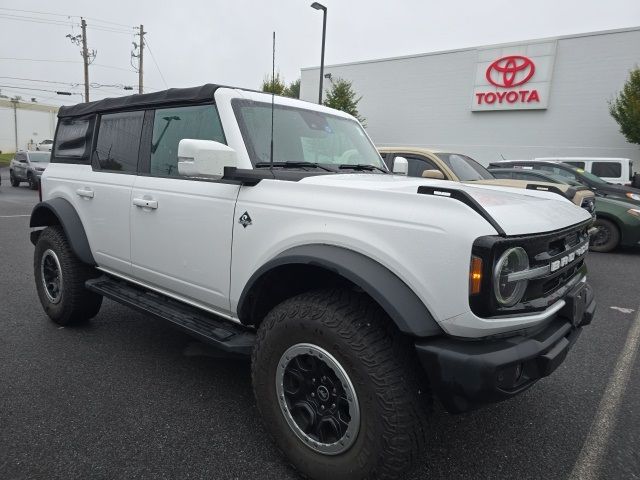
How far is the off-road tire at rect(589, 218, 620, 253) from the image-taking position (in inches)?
318

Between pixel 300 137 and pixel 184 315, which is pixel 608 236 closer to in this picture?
pixel 300 137

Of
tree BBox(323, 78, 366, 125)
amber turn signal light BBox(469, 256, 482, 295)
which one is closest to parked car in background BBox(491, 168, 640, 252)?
amber turn signal light BBox(469, 256, 482, 295)

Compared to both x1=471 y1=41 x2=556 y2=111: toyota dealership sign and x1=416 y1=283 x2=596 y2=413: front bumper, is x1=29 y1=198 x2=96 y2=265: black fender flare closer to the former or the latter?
x1=416 y1=283 x2=596 y2=413: front bumper

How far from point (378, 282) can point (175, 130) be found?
6.26ft

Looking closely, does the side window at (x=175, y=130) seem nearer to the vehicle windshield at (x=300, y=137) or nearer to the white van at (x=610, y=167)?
the vehicle windshield at (x=300, y=137)

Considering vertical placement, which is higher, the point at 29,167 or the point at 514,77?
the point at 514,77

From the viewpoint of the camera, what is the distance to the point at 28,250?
714 cm

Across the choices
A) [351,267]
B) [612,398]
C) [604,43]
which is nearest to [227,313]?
[351,267]

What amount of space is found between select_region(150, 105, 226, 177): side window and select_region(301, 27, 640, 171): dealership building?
20.9m

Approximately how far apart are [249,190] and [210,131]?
0.60 metres

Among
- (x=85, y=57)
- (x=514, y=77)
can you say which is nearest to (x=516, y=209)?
(x=514, y=77)

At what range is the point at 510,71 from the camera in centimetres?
2116

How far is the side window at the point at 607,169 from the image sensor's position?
12450 millimetres

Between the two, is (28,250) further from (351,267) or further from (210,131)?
(351,267)
